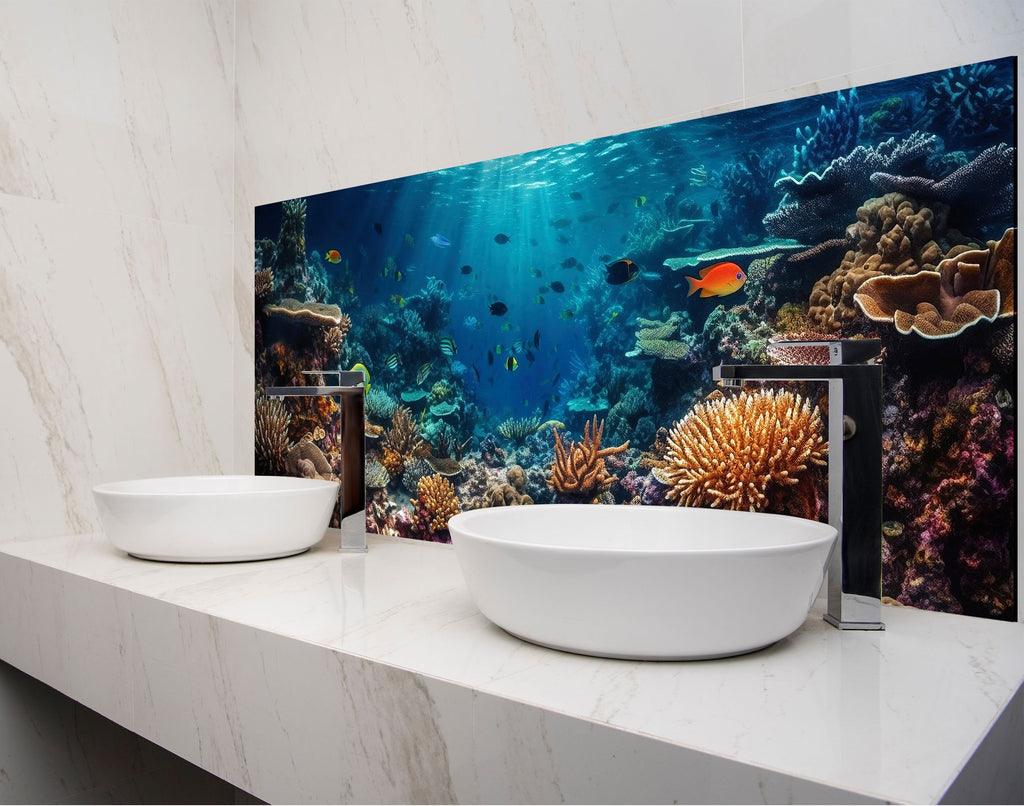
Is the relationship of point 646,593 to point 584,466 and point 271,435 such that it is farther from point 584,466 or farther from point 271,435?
point 271,435

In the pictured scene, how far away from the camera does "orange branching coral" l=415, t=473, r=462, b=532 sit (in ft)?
5.65

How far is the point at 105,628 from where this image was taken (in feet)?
4.46

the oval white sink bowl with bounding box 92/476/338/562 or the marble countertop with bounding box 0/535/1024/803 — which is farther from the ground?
the oval white sink bowl with bounding box 92/476/338/562

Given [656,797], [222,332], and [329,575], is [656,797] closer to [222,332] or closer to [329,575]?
[329,575]

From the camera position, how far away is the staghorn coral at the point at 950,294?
1.13 metres

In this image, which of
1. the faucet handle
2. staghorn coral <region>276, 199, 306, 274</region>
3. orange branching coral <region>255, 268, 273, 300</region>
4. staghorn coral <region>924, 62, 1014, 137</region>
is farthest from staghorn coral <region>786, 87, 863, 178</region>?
orange branching coral <region>255, 268, 273, 300</region>

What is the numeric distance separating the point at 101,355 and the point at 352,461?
28.8 inches

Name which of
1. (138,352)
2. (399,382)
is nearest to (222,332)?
(138,352)

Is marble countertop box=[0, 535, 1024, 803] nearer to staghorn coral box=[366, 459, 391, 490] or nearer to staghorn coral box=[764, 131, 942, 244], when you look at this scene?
staghorn coral box=[366, 459, 391, 490]

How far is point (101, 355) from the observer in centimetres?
192

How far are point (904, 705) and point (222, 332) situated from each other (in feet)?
6.14

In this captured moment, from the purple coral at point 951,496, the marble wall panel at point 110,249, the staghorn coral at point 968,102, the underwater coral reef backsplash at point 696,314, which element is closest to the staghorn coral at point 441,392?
the underwater coral reef backsplash at point 696,314

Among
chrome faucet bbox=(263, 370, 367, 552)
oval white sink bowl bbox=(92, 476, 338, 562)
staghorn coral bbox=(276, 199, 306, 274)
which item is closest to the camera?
oval white sink bowl bbox=(92, 476, 338, 562)

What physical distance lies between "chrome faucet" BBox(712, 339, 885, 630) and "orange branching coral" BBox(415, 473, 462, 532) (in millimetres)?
772
